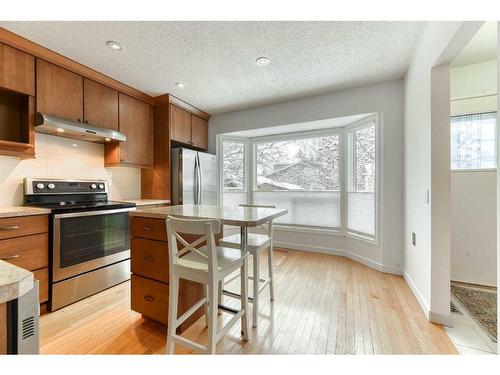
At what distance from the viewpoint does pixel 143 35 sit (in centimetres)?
188

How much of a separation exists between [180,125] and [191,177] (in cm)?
82

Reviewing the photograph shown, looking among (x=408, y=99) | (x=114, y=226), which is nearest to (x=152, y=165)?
(x=114, y=226)

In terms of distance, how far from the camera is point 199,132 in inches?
150

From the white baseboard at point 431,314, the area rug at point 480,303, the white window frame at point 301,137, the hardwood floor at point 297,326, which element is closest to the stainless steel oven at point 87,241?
the hardwood floor at point 297,326

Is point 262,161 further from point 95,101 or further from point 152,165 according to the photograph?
point 95,101

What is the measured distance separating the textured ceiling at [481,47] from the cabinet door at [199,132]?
10.6ft

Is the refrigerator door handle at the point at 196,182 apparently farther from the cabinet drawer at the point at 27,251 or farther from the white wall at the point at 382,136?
the cabinet drawer at the point at 27,251

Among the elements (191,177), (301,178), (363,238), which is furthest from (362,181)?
(191,177)

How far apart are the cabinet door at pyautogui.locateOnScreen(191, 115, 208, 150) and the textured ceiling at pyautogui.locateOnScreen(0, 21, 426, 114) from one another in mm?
728

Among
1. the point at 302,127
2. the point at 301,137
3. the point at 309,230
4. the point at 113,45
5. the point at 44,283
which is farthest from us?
the point at 301,137

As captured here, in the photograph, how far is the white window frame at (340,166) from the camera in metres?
2.86

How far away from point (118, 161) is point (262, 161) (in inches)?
91.7

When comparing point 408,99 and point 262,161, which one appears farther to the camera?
point 262,161

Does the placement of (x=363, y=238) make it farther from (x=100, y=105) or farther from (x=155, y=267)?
(x=100, y=105)
